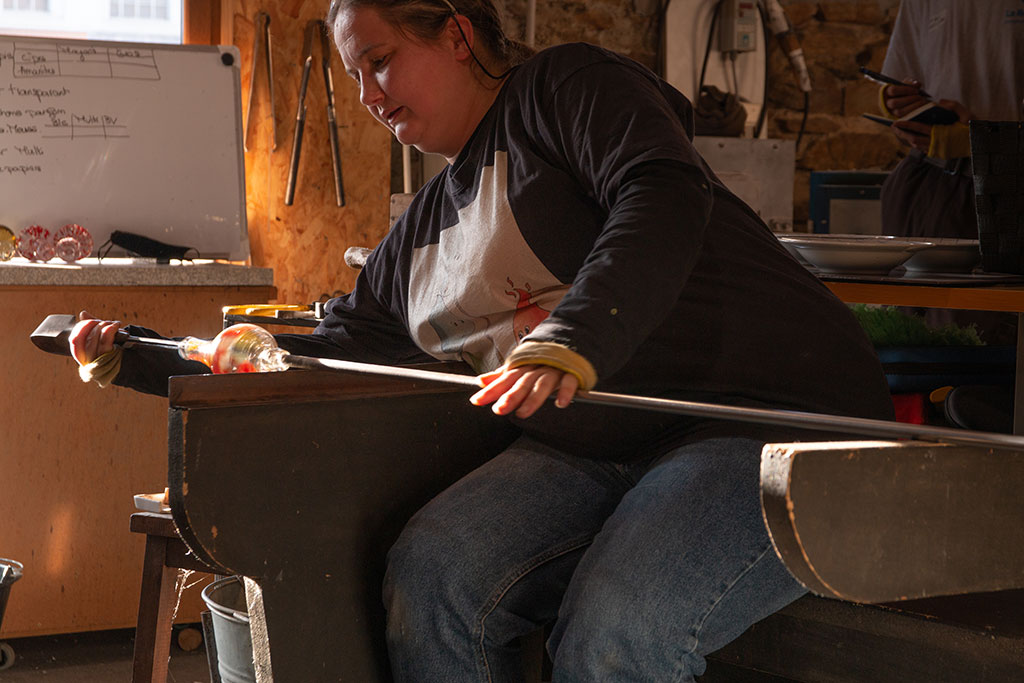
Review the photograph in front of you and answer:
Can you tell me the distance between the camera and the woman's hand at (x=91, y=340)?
1521 millimetres

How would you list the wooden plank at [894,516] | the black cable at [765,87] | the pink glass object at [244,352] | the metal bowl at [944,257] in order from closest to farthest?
the wooden plank at [894,516] → the pink glass object at [244,352] → the metal bowl at [944,257] → the black cable at [765,87]

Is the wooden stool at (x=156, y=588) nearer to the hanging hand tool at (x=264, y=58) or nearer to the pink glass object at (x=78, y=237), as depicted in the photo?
the pink glass object at (x=78, y=237)

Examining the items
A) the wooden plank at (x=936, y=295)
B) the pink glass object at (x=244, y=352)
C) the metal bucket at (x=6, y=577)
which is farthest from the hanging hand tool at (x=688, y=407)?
the metal bucket at (x=6, y=577)

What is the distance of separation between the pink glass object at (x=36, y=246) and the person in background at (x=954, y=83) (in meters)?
2.19

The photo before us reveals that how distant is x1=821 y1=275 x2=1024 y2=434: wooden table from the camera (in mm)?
1501

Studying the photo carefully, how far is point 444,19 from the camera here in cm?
142

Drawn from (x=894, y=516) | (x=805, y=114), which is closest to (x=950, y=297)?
(x=894, y=516)

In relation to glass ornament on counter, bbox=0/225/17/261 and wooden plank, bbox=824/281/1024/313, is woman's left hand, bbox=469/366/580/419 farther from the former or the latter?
glass ornament on counter, bbox=0/225/17/261

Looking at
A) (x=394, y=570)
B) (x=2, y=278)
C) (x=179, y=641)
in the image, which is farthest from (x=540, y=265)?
(x=179, y=641)

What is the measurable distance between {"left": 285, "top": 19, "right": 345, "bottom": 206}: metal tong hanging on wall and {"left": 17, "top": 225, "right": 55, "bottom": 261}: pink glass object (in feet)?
2.45

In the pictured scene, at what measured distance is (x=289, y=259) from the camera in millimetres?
3244

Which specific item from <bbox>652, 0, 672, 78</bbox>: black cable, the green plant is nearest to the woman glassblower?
the green plant

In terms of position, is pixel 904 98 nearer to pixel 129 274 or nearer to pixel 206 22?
pixel 129 274

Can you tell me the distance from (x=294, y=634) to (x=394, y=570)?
0.40ft
